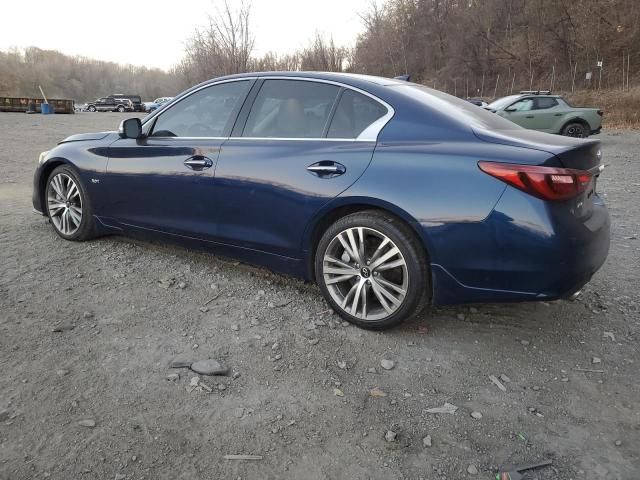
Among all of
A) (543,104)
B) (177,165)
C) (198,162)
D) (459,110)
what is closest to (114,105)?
(543,104)

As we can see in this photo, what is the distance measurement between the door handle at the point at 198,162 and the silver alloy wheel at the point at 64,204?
54.5 inches

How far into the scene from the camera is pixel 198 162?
3471 mm

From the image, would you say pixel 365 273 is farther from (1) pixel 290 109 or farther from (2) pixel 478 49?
(2) pixel 478 49

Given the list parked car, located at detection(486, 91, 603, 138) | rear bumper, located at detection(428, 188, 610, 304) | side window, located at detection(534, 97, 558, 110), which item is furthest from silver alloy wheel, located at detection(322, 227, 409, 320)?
side window, located at detection(534, 97, 558, 110)

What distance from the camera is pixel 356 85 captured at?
121 inches

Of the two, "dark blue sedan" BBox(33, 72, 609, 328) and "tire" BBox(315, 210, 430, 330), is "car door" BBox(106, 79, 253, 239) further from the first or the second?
"tire" BBox(315, 210, 430, 330)

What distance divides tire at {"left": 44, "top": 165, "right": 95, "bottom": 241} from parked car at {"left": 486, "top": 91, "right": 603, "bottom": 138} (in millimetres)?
12410

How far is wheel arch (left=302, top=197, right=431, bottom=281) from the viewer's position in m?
2.71

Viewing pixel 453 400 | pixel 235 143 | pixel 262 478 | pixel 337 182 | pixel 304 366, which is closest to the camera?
pixel 262 478

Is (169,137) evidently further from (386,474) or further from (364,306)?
(386,474)

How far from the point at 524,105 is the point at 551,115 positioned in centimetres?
80

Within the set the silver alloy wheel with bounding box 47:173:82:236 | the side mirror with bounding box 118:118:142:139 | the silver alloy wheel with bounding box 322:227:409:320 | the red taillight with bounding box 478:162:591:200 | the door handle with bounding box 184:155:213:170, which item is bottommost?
the silver alloy wheel with bounding box 322:227:409:320

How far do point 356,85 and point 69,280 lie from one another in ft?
8.13

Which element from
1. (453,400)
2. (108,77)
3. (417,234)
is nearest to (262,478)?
(453,400)
